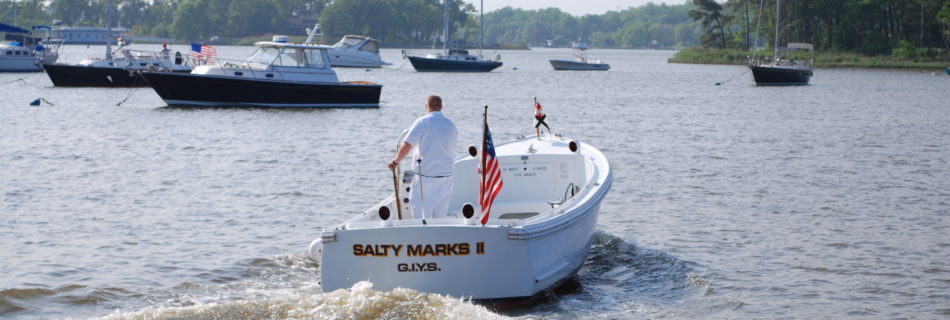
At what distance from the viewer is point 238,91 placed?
1523 inches

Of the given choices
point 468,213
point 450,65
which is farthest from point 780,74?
point 468,213

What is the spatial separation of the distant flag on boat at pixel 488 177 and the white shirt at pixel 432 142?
0.45 meters

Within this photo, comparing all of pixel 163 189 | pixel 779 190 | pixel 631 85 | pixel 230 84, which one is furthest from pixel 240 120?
pixel 631 85

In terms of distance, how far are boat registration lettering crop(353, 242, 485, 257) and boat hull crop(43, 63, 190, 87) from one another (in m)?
44.8

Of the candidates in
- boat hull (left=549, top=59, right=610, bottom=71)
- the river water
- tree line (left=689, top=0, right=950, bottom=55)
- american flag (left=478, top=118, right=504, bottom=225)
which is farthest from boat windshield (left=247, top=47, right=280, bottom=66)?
tree line (left=689, top=0, right=950, bottom=55)

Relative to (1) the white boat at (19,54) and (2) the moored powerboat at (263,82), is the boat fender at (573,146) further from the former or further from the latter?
(1) the white boat at (19,54)

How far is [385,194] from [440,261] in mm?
9526

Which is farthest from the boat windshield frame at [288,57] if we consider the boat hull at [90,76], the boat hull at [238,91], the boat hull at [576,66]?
the boat hull at [576,66]

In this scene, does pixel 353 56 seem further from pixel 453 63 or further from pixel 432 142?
pixel 432 142

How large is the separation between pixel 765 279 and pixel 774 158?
13.1 meters

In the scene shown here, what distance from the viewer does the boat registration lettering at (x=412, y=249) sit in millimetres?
10211

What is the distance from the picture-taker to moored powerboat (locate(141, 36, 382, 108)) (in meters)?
38.6

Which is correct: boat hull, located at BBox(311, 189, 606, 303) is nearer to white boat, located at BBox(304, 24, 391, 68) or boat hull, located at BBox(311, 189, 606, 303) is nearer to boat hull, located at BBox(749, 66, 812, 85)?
boat hull, located at BBox(749, 66, 812, 85)

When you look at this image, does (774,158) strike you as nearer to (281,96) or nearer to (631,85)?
(281,96)
